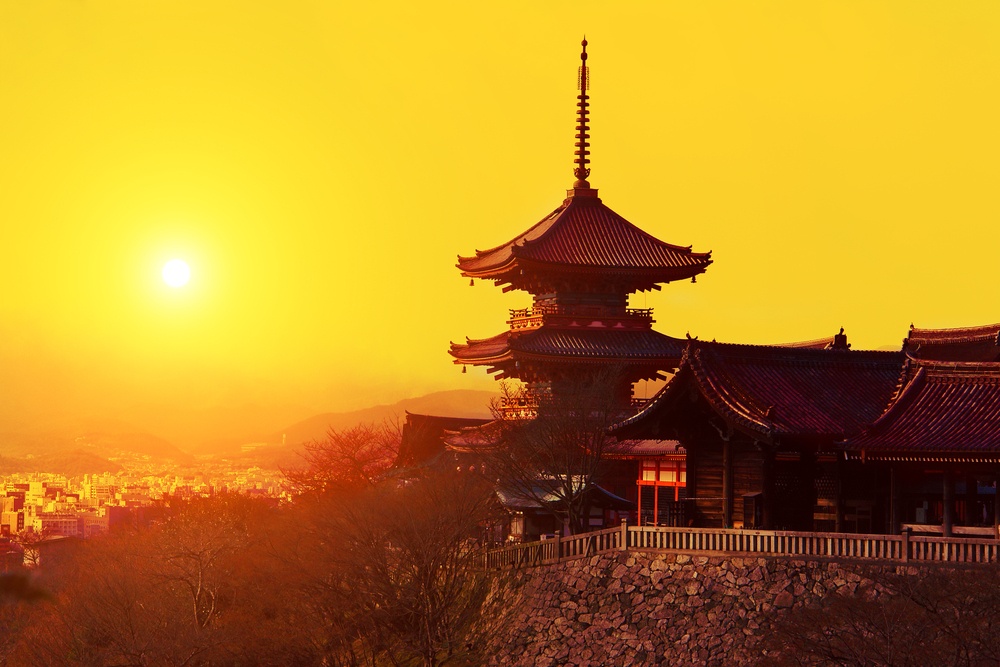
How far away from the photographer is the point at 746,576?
3281cm

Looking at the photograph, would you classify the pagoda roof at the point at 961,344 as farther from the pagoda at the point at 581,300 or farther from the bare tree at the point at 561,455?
the pagoda at the point at 581,300

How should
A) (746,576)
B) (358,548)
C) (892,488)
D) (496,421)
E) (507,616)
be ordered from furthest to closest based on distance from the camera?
(496,421) → (358,548) → (507,616) → (892,488) → (746,576)

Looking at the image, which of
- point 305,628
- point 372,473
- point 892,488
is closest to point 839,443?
point 892,488

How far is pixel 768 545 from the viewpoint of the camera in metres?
32.9

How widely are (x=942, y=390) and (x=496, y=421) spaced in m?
21.8

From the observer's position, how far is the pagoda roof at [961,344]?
131 feet

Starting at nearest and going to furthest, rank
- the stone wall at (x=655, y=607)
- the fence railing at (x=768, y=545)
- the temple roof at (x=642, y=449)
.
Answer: the fence railing at (x=768, y=545) → the stone wall at (x=655, y=607) → the temple roof at (x=642, y=449)

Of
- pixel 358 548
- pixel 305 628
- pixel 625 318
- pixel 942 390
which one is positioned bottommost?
pixel 305 628

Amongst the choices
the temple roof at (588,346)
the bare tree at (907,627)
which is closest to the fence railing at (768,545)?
the bare tree at (907,627)

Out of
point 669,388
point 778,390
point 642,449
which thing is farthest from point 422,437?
point 778,390

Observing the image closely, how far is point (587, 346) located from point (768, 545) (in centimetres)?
2228

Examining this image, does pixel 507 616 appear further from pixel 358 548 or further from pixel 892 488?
pixel 892 488

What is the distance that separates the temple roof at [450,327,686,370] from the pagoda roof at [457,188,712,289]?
261 centimetres

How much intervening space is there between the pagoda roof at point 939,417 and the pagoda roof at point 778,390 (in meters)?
1.78
